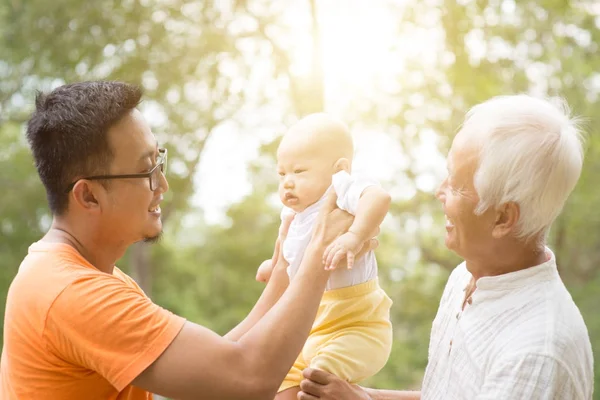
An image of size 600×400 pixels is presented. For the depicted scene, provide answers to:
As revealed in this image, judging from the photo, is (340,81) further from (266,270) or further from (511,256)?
(511,256)

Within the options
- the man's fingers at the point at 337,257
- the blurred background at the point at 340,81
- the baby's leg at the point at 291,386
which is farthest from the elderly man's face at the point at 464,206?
the blurred background at the point at 340,81

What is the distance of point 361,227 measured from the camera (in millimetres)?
1884

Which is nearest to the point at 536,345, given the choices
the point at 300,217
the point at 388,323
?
the point at 388,323

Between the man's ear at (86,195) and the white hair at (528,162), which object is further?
the man's ear at (86,195)

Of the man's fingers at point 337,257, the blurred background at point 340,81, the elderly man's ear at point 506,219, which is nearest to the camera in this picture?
the elderly man's ear at point 506,219

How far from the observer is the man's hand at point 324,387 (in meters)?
1.98

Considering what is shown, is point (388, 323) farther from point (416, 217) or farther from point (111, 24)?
point (416, 217)

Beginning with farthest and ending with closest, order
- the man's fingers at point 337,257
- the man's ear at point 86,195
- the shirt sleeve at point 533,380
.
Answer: the man's ear at point 86,195 → the man's fingers at point 337,257 → the shirt sleeve at point 533,380

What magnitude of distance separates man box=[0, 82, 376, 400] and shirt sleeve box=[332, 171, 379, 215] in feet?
0.09

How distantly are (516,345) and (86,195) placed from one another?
1.13m

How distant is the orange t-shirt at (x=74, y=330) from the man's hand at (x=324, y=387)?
417 millimetres

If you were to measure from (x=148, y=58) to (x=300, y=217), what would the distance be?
6235 millimetres

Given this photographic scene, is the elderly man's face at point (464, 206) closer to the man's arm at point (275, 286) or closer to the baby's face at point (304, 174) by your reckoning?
the baby's face at point (304, 174)

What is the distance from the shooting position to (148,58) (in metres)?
7.98
